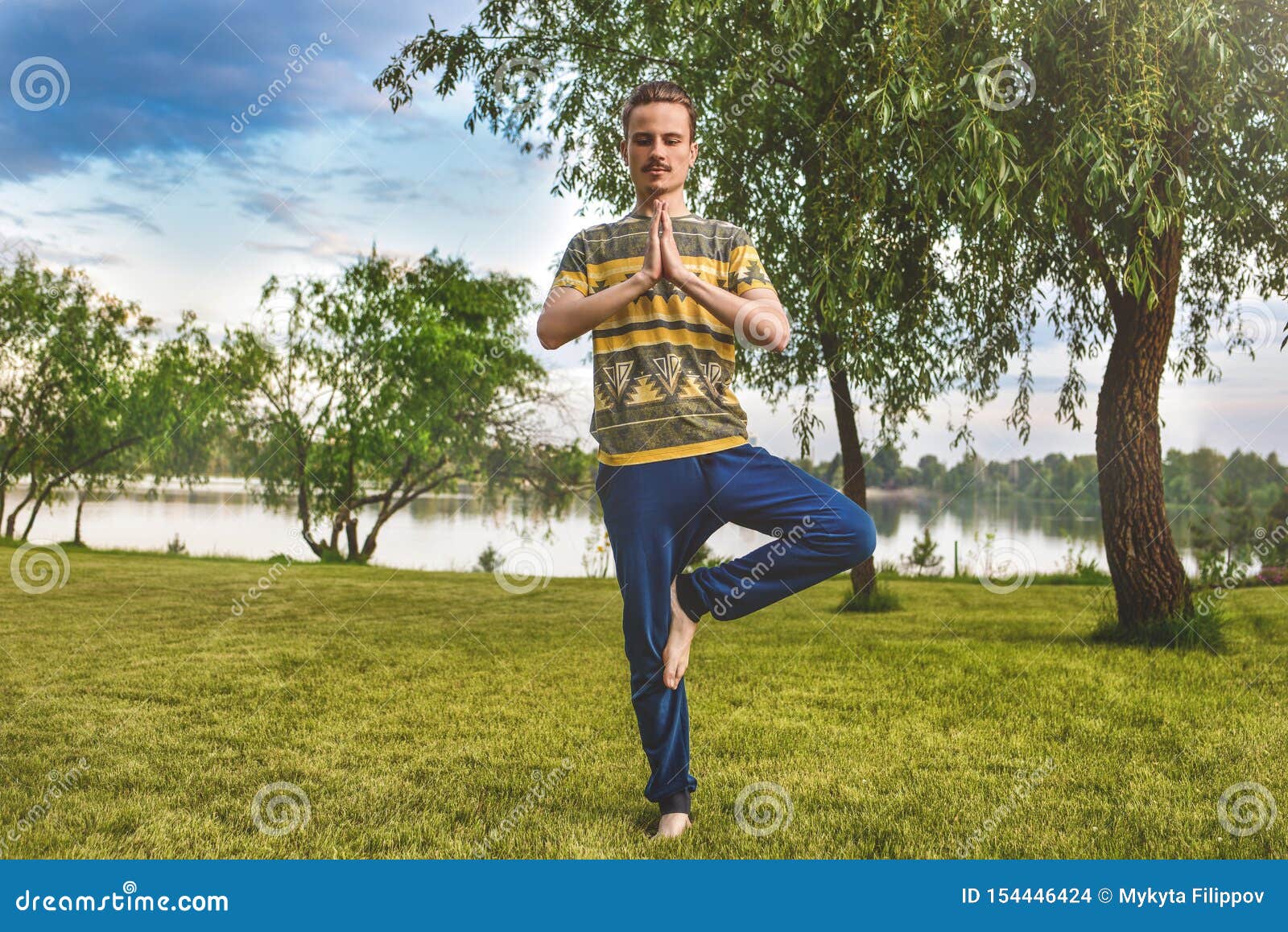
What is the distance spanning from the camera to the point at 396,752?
11.6 ft

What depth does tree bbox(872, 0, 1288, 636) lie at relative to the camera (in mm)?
4742

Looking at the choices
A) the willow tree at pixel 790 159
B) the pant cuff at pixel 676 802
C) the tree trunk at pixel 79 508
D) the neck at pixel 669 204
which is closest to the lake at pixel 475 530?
the tree trunk at pixel 79 508

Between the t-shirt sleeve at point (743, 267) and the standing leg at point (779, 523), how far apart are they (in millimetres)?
476

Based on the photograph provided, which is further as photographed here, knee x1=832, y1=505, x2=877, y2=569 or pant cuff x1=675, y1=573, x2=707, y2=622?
pant cuff x1=675, y1=573, x2=707, y2=622

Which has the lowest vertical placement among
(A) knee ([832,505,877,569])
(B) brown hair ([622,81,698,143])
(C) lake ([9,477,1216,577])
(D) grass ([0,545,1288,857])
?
(D) grass ([0,545,1288,857])

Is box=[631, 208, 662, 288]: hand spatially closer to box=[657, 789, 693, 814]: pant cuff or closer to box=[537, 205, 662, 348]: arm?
box=[537, 205, 662, 348]: arm

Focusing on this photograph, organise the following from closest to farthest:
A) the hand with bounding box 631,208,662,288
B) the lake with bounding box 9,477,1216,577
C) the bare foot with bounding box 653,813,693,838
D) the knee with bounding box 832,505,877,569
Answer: the hand with bounding box 631,208,662,288 < the knee with bounding box 832,505,877,569 < the bare foot with bounding box 653,813,693,838 < the lake with bounding box 9,477,1216,577

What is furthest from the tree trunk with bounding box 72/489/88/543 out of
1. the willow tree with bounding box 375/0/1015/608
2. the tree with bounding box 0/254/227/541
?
the willow tree with bounding box 375/0/1015/608

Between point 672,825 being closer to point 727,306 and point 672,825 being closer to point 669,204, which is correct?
point 727,306

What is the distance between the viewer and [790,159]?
6.62 meters

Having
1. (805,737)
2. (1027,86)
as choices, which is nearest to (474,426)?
(1027,86)

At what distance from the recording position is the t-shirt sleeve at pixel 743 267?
2.47 meters

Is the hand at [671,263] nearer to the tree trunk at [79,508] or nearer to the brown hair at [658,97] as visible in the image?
the brown hair at [658,97]

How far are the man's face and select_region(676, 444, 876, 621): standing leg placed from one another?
0.81 m
